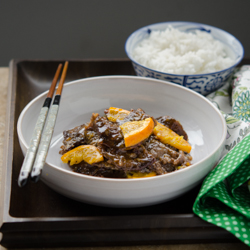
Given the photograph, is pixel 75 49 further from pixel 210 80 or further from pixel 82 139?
pixel 82 139

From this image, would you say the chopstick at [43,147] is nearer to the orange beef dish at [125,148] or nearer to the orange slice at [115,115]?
the orange beef dish at [125,148]

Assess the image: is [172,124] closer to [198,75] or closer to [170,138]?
[170,138]

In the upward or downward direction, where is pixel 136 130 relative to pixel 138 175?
upward

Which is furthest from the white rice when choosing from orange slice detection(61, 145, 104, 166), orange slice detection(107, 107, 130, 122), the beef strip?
orange slice detection(61, 145, 104, 166)

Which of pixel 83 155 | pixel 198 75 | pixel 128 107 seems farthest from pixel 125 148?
pixel 198 75

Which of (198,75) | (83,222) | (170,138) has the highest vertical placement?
(198,75)

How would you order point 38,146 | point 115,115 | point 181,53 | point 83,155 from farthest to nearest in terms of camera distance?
1. point 181,53
2. point 115,115
3. point 83,155
4. point 38,146

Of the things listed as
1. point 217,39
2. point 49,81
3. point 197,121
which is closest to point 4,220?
point 197,121

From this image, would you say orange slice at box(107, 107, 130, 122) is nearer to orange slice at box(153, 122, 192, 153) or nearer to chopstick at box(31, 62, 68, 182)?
orange slice at box(153, 122, 192, 153)
